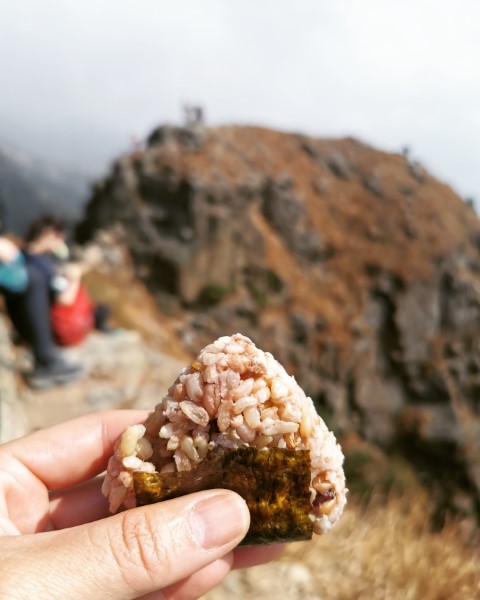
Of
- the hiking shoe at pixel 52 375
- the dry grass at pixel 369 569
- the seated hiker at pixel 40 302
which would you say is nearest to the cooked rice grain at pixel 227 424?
→ the dry grass at pixel 369 569

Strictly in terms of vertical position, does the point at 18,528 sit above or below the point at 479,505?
above

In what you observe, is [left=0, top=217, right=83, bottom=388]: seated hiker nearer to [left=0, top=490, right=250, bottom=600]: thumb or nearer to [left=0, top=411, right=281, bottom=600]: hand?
[left=0, top=411, right=281, bottom=600]: hand

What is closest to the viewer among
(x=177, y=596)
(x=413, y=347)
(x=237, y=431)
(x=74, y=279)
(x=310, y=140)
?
(x=237, y=431)

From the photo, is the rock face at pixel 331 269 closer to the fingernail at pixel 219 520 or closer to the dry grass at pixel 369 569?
the dry grass at pixel 369 569

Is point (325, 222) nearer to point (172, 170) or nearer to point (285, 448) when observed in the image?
point (172, 170)

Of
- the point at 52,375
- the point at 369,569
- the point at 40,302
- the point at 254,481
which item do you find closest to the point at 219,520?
the point at 254,481

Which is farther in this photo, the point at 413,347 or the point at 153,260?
the point at 413,347

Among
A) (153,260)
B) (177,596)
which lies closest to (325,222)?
(153,260)
